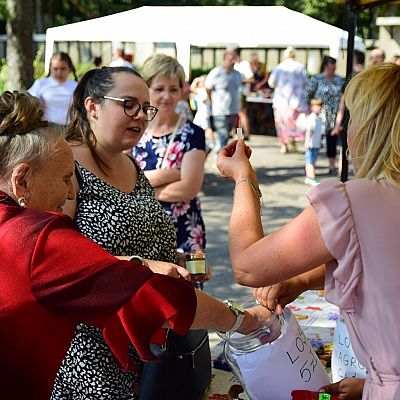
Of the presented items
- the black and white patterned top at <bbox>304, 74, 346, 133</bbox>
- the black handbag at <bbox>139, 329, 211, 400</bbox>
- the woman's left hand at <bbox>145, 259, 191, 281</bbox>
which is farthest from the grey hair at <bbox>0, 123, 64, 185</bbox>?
the black and white patterned top at <bbox>304, 74, 346, 133</bbox>

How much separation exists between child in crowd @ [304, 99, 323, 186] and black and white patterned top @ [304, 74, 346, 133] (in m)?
0.37

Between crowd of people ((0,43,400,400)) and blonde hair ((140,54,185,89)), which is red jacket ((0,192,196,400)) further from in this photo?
blonde hair ((140,54,185,89))

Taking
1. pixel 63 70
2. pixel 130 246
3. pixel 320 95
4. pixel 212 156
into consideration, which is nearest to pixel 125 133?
pixel 130 246

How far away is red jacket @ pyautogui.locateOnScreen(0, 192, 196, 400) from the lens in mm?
1438

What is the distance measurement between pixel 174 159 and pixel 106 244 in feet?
4.76

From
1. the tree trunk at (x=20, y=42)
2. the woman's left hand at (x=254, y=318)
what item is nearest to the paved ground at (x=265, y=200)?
the tree trunk at (x=20, y=42)

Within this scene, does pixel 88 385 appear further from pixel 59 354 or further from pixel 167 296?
pixel 167 296

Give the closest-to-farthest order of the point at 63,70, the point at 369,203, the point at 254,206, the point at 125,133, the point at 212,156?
the point at 369,203 → the point at 254,206 → the point at 125,133 → the point at 63,70 → the point at 212,156

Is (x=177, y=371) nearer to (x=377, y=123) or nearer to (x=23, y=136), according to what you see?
(x=23, y=136)

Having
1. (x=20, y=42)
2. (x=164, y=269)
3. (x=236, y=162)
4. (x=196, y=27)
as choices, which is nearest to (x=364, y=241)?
(x=236, y=162)

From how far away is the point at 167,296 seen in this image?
1.54 meters

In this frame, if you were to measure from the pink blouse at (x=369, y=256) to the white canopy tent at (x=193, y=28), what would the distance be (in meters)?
7.24

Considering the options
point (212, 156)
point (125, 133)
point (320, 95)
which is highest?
point (125, 133)

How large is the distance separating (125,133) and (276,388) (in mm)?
1148
